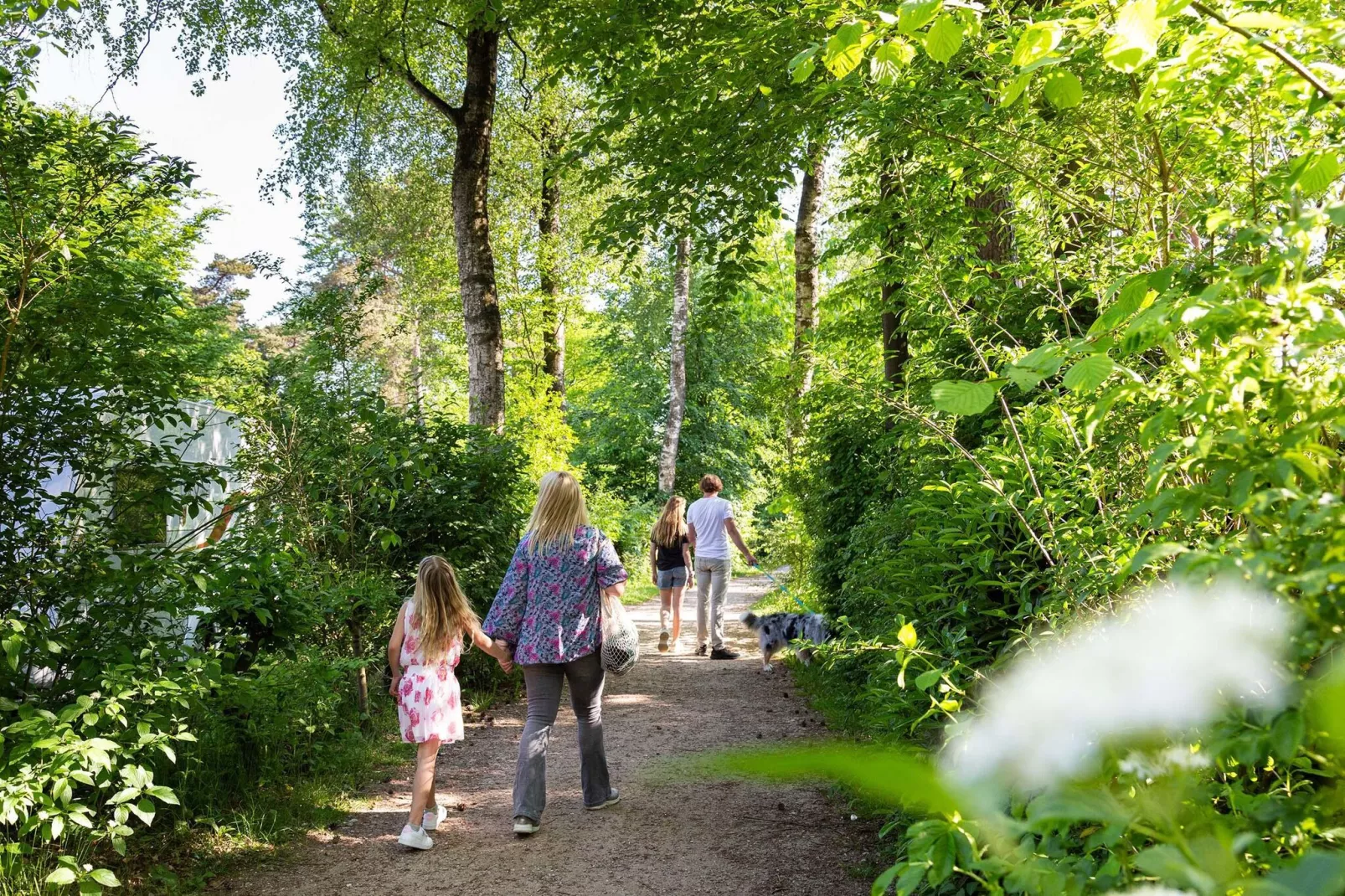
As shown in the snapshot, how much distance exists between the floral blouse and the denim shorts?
608cm

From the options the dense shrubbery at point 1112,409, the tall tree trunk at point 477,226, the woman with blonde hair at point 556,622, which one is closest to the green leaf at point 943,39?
the dense shrubbery at point 1112,409

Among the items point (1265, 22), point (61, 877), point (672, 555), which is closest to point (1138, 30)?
point (1265, 22)

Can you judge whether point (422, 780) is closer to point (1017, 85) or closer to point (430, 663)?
point (430, 663)

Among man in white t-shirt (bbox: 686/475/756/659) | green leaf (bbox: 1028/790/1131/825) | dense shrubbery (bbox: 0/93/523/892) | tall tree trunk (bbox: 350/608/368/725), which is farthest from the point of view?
man in white t-shirt (bbox: 686/475/756/659)

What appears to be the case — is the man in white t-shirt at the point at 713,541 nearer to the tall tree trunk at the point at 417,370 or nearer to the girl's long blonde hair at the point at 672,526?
the girl's long blonde hair at the point at 672,526

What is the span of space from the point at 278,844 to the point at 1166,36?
5.63m

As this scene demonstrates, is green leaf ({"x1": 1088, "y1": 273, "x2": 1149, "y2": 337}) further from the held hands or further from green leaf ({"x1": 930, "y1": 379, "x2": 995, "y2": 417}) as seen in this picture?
the held hands

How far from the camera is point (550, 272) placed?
21375 millimetres

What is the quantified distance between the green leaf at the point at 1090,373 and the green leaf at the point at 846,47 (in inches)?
30.9

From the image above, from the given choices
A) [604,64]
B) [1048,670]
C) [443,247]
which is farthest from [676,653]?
[443,247]

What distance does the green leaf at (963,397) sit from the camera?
1.64 meters

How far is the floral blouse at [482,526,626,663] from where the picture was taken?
597cm

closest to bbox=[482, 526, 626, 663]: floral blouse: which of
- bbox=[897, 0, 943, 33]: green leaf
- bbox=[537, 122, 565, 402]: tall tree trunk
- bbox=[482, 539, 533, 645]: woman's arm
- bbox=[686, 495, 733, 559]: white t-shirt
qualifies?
bbox=[482, 539, 533, 645]: woman's arm

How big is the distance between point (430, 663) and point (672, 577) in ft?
21.7
